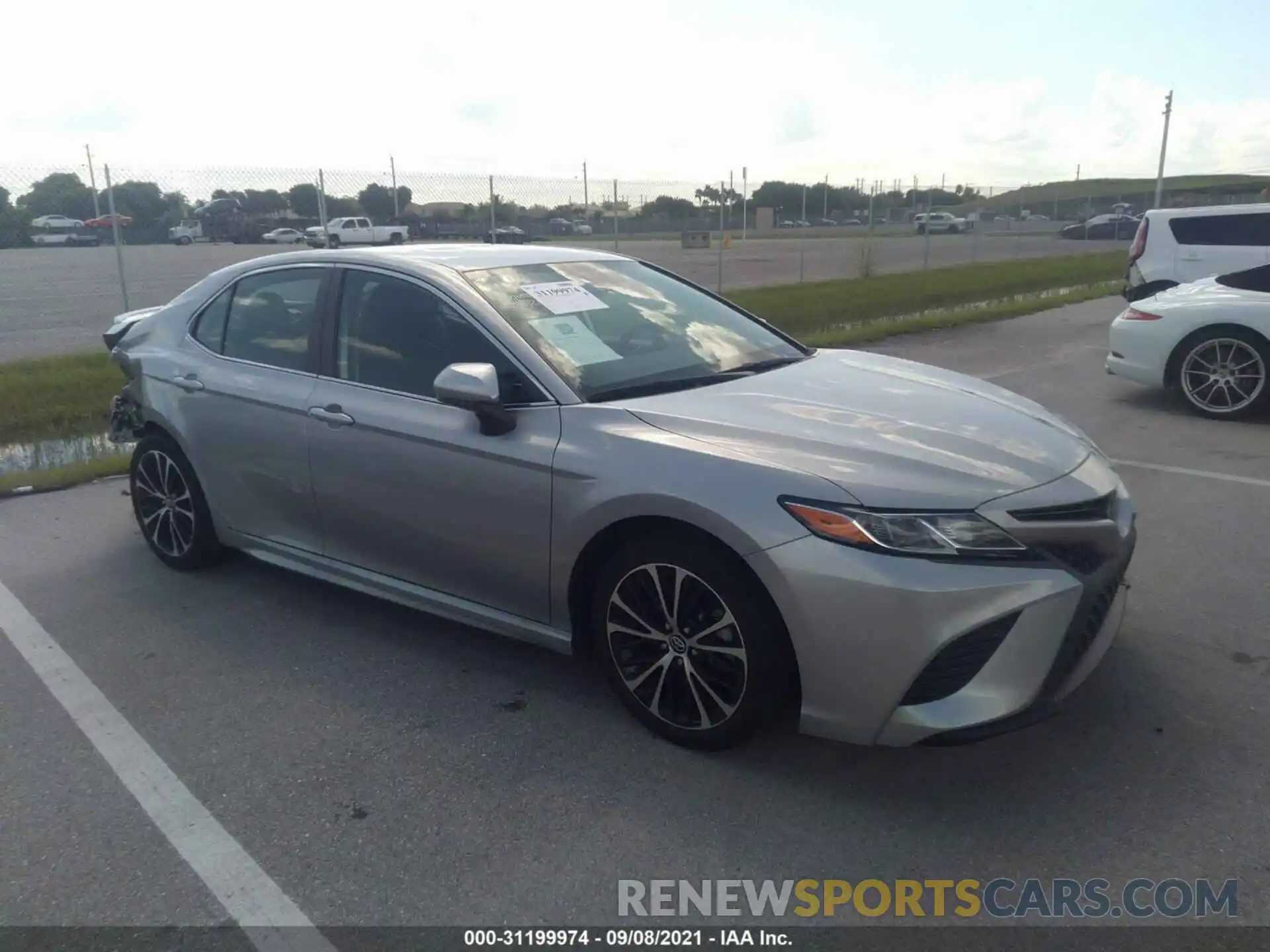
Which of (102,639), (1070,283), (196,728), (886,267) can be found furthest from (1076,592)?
(886,267)

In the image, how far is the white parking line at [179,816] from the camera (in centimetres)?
262

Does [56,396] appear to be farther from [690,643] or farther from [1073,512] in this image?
[1073,512]

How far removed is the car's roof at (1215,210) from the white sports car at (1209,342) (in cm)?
445

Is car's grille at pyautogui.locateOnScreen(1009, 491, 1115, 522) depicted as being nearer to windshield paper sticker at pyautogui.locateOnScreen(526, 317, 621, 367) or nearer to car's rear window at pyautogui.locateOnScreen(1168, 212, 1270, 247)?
windshield paper sticker at pyautogui.locateOnScreen(526, 317, 621, 367)

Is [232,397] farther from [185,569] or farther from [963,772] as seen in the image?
[963,772]

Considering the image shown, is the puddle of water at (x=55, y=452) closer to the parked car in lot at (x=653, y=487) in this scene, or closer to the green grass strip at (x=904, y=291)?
the parked car in lot at (x=653, y=487)

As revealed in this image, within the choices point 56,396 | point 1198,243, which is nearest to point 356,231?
point 56,396

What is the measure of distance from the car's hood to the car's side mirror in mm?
456

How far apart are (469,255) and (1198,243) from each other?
11198 millimetres

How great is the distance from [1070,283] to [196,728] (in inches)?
905

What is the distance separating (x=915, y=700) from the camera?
9.52 ft

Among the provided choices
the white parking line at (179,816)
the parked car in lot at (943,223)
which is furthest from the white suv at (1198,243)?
the parked car in lot at (943,223)

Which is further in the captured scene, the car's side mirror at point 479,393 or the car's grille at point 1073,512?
the car's side mirror at point 479,393

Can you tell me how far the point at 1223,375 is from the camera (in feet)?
27.0
